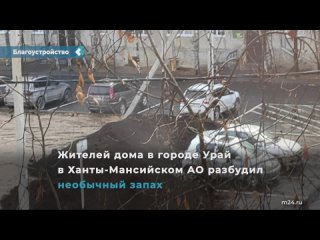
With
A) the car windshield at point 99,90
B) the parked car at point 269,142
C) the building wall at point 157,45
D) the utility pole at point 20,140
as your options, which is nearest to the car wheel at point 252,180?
the parked car at point 269,142

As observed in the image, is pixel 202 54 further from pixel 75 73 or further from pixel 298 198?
pixel 298 198

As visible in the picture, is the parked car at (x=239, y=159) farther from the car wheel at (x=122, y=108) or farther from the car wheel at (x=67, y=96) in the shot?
the car wheel at (x=67, y=96)

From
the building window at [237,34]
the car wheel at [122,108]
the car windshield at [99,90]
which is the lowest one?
the car wheel at [122,108]

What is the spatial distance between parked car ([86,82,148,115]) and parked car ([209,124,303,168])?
2.44ft

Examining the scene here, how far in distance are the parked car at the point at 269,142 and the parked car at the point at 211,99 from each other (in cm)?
15

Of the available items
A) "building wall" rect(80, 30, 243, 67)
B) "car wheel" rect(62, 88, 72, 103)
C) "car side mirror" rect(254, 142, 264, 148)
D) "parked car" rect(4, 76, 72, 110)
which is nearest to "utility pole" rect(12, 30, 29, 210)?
"parked car" rect(4, 76, 72, 110)

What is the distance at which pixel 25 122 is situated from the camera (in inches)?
186

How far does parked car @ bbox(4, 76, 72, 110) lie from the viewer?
15.2 ft

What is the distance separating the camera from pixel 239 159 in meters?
4.70

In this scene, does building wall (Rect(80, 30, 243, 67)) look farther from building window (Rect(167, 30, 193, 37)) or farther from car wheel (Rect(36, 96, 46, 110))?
car wheel (Rect(36, 96, 46, 110))

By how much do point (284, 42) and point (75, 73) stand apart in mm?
1734

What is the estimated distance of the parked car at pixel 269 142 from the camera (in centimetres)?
470

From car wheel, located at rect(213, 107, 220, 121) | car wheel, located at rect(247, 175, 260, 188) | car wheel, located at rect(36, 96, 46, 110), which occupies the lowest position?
car wheel, located at rect(247, 175, 260, 188)

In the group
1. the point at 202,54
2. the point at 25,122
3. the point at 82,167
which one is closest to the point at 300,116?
the point at 202,54
